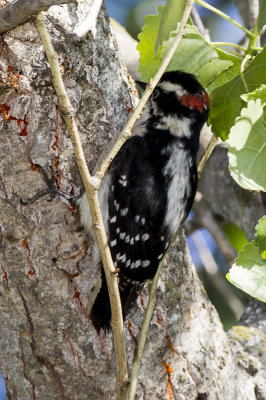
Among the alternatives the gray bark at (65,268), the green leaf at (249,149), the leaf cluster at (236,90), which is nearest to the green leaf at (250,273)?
the leaf cluster at (236,90)

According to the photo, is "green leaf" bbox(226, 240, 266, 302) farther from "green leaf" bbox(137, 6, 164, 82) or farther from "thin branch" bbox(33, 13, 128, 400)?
"green leaf" bbox(137, 6, 164, 82)

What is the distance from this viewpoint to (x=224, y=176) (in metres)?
2.61

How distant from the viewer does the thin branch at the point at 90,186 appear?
44.8 inches

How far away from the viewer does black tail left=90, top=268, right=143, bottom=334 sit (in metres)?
1.58

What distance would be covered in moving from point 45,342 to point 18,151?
0.52 metres

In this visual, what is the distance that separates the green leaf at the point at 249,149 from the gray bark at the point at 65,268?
0.52m

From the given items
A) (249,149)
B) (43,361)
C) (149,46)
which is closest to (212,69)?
(149,46)

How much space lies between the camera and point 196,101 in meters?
1.81

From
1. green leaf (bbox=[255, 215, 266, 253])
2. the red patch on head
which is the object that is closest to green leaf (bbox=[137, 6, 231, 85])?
the red patch on head

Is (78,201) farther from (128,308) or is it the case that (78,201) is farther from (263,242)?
(263,242)

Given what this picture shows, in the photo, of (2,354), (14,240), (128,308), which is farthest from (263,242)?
(2,354)

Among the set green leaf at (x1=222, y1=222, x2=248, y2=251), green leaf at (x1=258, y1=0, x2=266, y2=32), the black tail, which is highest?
green leaf at (x1=222, y1=222, x2=248, y2=251)

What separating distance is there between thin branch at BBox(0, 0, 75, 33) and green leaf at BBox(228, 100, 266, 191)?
1.36 feet

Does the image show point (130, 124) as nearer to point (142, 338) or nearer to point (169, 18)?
point (169, 18)
